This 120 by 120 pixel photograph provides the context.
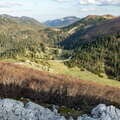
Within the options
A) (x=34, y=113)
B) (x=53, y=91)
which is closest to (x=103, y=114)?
(x=34, y=113)

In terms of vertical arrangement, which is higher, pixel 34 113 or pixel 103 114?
pixel 34 113

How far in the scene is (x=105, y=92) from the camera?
72562 millimetres

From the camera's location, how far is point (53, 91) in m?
69.9

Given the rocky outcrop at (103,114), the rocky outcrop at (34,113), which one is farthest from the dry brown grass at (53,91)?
the rocky outcrop at (34,113)

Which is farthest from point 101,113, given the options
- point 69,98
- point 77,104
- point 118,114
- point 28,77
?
point 28,77

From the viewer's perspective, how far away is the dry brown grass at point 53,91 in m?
63.8

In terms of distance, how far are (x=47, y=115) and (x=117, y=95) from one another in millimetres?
35132

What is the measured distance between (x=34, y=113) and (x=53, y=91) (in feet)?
99.4

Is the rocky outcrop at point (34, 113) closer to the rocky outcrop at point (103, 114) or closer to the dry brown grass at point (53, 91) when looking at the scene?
the rocky outcrop at point (103, 114)

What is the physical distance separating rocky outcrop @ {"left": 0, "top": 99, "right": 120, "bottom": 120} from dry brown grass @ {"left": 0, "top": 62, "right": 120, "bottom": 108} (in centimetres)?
1678

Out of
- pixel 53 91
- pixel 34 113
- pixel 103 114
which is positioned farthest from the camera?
pixel 53 91

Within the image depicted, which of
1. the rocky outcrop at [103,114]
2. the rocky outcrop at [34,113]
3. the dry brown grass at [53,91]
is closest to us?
the rocky outcrop at [34,113]

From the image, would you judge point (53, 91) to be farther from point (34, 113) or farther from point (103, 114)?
point (34, 113)

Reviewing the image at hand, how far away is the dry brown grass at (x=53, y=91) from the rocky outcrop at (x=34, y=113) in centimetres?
1678
